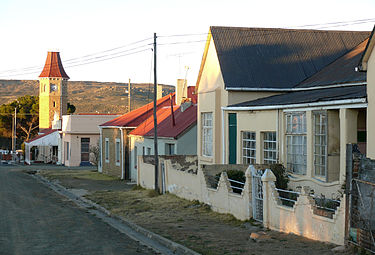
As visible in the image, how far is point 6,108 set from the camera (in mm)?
89750

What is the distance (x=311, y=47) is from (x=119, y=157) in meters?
15.3

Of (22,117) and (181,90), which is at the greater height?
(22,117)

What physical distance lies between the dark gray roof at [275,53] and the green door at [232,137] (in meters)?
1.43

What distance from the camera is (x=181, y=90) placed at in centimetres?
3719

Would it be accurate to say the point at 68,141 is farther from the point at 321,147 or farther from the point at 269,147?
the point at 321,147

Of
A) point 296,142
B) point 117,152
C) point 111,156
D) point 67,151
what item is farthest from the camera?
point 67,151

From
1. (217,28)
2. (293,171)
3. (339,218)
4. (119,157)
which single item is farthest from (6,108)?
(339,218)

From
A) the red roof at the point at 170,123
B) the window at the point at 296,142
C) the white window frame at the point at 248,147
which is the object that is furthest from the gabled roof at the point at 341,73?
the red roof at the point at 170,123

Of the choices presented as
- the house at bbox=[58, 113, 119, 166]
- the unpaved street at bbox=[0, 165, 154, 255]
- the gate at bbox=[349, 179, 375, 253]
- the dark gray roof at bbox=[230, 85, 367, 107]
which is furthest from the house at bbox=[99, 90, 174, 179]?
the gate at bbox=[349, 179, 375, 253]

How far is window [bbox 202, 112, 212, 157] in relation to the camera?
25688 millimetres

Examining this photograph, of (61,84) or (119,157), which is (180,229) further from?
(61,84)

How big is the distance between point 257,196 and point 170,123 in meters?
17.1

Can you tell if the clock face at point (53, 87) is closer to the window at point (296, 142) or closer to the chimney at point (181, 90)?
the chimney at point (181, 90)

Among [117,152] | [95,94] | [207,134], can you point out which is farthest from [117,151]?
[95,94]
